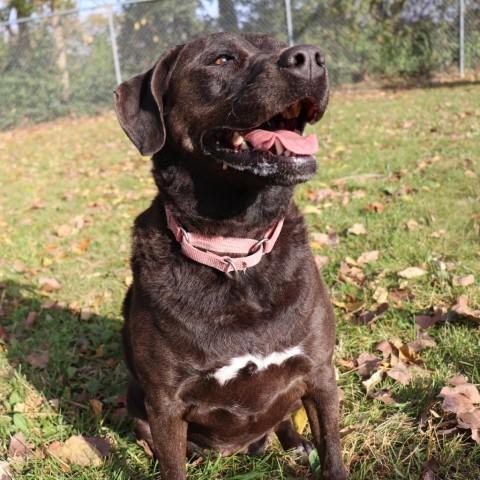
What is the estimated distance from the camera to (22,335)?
12.7ft

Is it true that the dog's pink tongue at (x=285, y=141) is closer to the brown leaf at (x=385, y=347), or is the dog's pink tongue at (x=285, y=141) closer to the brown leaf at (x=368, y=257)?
the brown leaf at (x=385, y=347)

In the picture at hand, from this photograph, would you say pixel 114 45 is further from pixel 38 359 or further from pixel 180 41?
pixel 38 359

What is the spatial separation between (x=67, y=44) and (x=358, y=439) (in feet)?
48.4

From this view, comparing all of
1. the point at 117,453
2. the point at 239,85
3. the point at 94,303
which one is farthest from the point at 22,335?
the point at 239,85

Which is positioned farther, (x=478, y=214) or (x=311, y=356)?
(x=478, y=214)

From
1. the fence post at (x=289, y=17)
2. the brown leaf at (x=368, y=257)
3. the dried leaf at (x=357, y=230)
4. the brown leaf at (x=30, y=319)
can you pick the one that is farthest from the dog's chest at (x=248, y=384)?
the fence post at (x=289, y=17)

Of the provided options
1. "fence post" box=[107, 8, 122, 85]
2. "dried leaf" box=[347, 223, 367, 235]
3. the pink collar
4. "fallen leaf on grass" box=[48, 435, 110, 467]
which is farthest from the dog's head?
"fence post" box=[107, 8, 122, 85]

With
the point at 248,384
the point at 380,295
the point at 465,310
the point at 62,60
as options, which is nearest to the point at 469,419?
the point at 465,310

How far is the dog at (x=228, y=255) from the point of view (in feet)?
7.15

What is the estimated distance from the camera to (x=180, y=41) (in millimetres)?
14562

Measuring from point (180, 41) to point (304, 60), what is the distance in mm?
13434

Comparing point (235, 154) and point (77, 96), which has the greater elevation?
point (235, 154)

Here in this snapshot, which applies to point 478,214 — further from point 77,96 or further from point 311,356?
point 77,96

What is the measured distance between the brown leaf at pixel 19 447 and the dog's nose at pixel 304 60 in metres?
2.19
